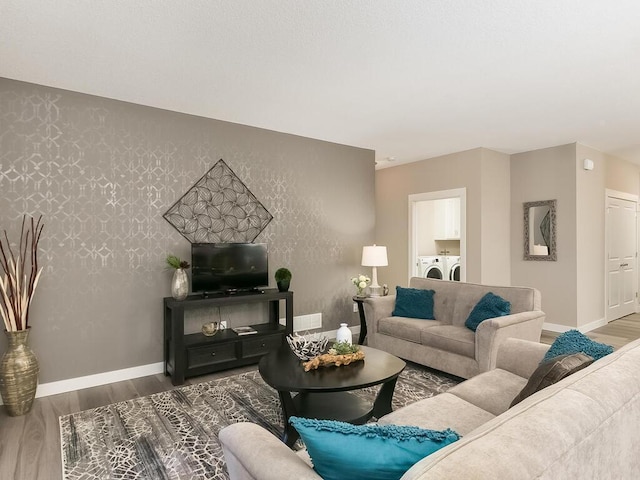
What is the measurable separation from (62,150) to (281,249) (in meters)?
2.41

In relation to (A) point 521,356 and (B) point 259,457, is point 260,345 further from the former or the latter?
(B) point 259,457

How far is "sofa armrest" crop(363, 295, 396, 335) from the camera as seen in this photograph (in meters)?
4.20

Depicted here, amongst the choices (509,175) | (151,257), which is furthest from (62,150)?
(509,175)

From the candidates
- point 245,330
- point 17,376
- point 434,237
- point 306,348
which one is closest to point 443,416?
point 306,348

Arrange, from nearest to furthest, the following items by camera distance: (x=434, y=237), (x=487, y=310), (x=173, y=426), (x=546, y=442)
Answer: (x=546, y=442), (x=173, y=426), (x=487, y=310), (x=434, y=237)

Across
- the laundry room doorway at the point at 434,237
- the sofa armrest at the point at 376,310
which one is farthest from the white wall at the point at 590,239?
the sofa armrest at the point at 376,310

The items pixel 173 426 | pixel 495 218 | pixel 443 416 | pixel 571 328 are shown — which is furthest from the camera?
pixel 495 218

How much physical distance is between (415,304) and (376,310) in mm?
423

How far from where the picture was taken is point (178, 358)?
351cm

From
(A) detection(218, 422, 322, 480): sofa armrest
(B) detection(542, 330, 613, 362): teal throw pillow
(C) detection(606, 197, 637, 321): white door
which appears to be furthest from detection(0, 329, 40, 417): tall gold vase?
(C) detection(606, 197, 637, 321): white door

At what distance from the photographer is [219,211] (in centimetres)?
422

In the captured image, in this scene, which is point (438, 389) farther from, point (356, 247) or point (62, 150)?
point (62, 150)

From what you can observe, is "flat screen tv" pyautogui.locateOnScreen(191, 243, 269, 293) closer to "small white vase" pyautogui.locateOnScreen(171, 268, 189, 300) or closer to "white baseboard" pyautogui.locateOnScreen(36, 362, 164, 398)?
"small white vase" pyautogui.locateOnScreen(171, 268, 189, 300)

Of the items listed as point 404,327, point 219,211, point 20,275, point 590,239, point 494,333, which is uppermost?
point 219,211
